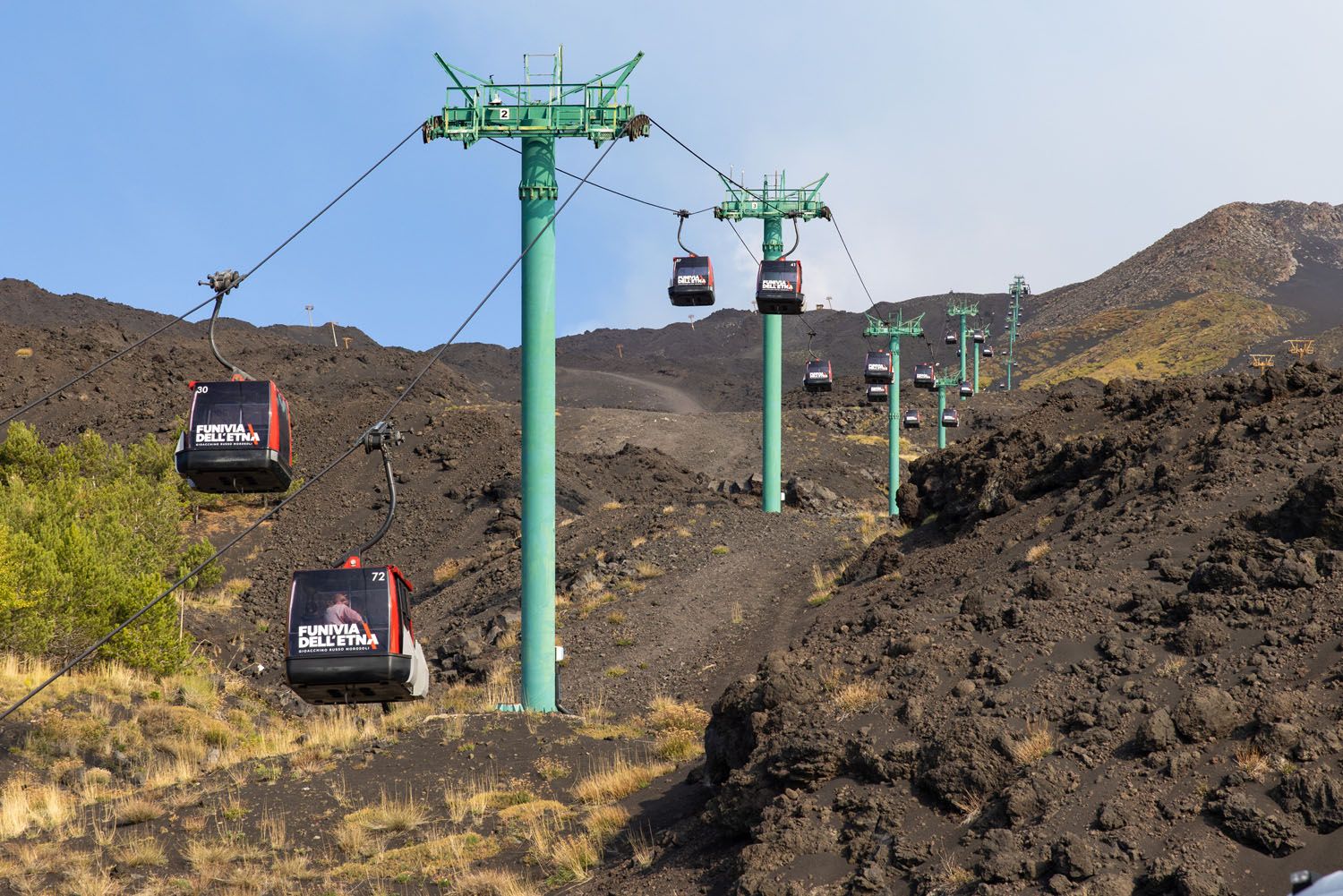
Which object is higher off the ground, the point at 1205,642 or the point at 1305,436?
the point at 1305,436

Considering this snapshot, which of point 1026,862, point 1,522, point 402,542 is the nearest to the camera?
point 1026,862

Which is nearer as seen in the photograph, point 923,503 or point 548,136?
point 548,136

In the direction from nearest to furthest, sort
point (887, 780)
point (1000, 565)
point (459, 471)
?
point (887, 780), point (1000, 565), point (459, 471)

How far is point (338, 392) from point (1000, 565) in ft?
250

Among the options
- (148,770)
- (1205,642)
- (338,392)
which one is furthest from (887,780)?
(338,392)

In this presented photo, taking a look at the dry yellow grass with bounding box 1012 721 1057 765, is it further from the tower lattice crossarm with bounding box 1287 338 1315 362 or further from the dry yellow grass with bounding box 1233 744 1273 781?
the tower lattice crossarm with bounding box 1287 338 1315 362

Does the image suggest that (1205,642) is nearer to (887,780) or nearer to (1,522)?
(887,780)

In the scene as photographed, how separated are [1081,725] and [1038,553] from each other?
7162 mm

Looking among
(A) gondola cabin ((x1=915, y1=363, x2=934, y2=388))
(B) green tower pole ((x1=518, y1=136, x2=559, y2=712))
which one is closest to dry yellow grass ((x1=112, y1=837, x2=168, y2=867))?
(B) green tower pole ((x1=518, y1=136, x2=559, y2=712))

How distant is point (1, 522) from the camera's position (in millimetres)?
30062

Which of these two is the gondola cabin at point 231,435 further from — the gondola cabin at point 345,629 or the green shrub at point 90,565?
the green shrub at point 90,565

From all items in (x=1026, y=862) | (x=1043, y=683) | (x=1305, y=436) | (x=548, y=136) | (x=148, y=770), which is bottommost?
(x=148, y=770)

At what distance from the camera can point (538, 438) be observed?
22.4 metres

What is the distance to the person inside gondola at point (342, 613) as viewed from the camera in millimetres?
14984
